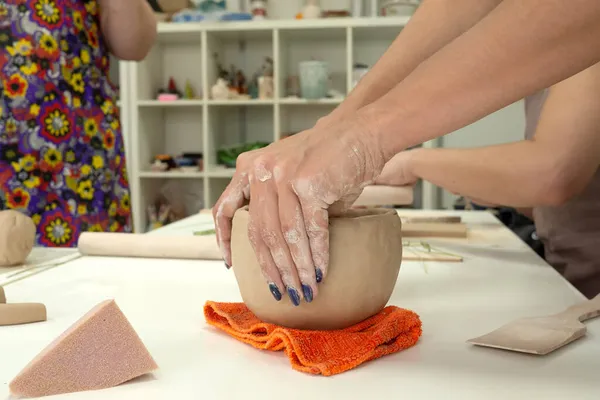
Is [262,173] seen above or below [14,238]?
above

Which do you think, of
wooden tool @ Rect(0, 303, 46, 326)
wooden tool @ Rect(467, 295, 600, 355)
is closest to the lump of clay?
wooden tool @ Rect(0, 303, 46, 326)

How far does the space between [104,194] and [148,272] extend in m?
0.77

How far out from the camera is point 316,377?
1.75 ft

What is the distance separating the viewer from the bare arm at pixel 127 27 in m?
1.60

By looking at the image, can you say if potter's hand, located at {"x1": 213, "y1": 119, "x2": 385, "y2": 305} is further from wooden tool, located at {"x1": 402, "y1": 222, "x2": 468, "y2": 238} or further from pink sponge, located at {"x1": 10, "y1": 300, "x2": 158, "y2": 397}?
wooden tool, located at {"x1": 402, "y1": 222, "x2": 468, "y2": 238}

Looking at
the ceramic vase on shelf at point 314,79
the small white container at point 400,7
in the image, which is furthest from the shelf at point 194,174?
the small white container at point 400,7

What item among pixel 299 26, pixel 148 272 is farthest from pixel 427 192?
pixel 148 272

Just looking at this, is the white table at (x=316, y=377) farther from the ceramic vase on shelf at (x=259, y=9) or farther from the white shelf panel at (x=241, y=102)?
the ceramic vase on shelf at (x=259, y=9)

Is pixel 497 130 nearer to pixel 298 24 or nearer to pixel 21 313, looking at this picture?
pixel 298 24

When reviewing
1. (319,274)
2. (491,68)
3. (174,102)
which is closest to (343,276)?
(319,274)

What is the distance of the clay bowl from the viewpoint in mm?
623

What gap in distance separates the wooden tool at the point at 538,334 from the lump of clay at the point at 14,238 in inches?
27.6

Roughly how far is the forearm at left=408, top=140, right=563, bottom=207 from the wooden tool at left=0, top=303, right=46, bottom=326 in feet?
3.06

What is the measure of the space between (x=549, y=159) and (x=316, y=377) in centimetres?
84
